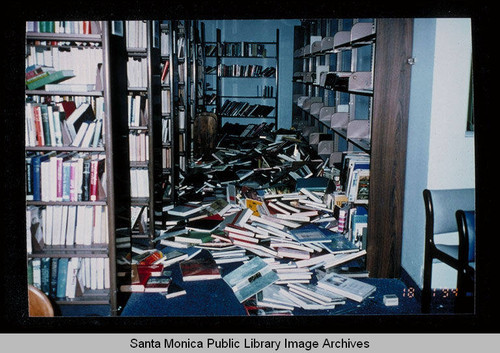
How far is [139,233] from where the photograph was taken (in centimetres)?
361

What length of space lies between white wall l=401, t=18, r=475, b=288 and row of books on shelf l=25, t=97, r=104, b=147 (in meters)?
1.92

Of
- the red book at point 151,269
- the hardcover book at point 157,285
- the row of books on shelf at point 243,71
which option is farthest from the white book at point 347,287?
the row of books on shelf at point 243,71

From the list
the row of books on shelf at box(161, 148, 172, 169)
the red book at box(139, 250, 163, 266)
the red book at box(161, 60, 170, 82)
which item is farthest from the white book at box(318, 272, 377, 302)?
the red book at box(161, 60, 170, 82)

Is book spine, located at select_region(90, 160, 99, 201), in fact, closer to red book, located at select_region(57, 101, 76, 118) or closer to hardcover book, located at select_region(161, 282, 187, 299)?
red book, located at select_region(57, 101, 76, 118)

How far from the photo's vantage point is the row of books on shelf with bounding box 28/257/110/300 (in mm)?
2520

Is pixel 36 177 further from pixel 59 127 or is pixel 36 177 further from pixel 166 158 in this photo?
pixel 166 158

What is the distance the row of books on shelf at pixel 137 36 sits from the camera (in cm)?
330

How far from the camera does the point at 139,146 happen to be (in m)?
3.37

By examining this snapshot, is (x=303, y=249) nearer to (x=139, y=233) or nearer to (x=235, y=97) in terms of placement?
(x=139, y=233)

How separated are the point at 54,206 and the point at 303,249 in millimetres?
1795

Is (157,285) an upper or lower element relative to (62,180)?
lower

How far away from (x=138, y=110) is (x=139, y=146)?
0.28 m

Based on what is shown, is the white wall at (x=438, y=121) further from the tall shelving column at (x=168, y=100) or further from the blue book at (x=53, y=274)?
the tall shelving column at (x=168, y=100)

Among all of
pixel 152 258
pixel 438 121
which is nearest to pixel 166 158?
pixel 152 258
